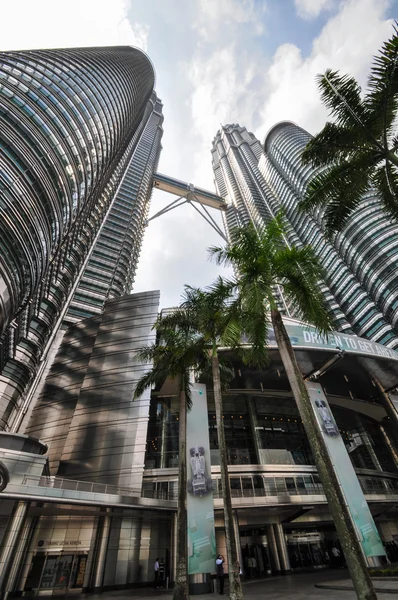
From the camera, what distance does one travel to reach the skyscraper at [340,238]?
6875 centimetres

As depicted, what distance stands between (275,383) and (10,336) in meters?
29.6

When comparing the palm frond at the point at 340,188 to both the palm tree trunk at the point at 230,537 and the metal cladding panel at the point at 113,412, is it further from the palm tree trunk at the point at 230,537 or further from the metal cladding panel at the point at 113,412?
the metal cladding panel at the point at 113,412

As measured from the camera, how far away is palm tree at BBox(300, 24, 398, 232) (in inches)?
391

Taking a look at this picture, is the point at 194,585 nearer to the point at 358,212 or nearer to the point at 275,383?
the point at 275,383

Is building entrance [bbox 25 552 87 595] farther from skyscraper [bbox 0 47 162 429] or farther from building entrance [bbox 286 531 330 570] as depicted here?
building entrance [bbox 286 531 330 570]

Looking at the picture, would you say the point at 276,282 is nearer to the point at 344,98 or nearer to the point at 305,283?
the point at 305,283

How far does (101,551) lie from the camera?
1933cm

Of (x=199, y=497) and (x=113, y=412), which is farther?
(x=113, y=412)

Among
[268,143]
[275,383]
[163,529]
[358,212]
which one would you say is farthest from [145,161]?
[163,529]

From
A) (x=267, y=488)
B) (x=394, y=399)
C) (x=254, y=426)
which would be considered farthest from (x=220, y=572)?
(x=394, y=399)

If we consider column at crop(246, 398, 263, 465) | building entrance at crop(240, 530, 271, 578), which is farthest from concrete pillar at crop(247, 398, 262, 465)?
building entrance at crop(240, 530, 271, 578)

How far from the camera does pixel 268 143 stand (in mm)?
130500

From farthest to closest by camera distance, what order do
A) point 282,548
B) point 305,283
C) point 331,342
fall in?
point 331,342, point 282,548, point 305,283

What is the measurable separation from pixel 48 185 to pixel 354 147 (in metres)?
27.3
